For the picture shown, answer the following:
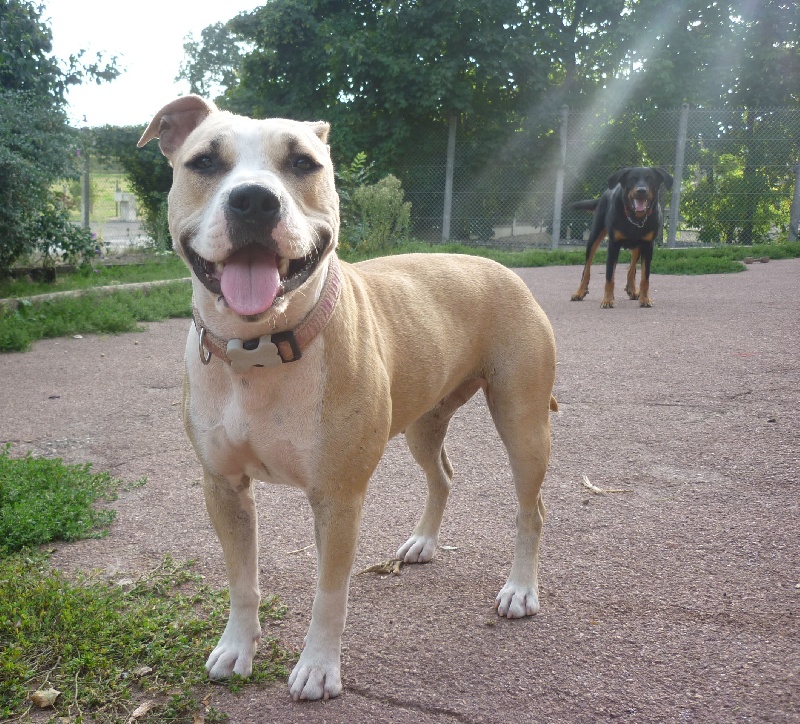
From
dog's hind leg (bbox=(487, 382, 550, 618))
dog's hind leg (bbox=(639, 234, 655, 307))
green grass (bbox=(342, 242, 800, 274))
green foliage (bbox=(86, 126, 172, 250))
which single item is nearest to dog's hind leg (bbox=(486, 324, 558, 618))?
dog's hind leg (bbox=(487, 382, 550, 618))

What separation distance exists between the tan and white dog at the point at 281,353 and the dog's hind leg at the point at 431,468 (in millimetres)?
542

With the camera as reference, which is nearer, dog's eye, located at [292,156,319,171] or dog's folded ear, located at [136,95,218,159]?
dog's eye, located at [292,156,319,171]

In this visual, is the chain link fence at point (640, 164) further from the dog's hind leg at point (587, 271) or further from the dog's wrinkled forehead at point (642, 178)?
the dog's wrinkled forehead at point (642, 178)

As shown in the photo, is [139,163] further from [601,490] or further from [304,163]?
[304,163]

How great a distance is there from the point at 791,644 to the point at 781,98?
20400 millimetres

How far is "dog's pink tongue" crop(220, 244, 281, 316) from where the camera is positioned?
207 centimetres

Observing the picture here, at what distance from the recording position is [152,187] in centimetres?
1834

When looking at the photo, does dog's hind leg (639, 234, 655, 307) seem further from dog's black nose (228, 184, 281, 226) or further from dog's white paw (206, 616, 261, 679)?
dog's black nose (228, 184, 281, 226)

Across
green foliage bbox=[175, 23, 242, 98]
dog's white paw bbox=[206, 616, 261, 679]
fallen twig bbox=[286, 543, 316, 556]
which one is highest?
green foliage bbox=[175, 23, 242, 98]

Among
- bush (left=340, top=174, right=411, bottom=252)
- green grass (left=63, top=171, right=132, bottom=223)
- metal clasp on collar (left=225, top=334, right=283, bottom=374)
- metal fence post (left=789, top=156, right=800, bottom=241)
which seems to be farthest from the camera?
green grass (left=63, top=171, right=132, bottom=223)

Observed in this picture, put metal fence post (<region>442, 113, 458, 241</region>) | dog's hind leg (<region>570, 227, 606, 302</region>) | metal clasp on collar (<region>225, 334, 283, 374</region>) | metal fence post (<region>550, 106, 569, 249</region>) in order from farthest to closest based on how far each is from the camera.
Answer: metal fence post (<region>442, 113, 458, 241</region>) < metal fence post (<region>550, 106, 569, 249</region>) < dog's hind leg (<region>570, 227, 606, 302</region>) < metal clasp on collar (<region>225, 334, 283, 374</region>)

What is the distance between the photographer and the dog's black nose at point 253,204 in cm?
205

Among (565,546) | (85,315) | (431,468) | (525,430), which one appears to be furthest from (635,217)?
(525,430)

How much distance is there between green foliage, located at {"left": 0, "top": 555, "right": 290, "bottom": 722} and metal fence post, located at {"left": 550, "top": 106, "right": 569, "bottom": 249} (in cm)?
1410
